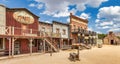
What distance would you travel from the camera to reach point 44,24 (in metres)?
29.8

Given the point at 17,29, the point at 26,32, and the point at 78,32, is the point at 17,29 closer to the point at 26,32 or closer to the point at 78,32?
the point at 26,32

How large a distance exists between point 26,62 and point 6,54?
6.43 m

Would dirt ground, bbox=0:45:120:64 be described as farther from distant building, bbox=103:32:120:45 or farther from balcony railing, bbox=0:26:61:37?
distant building, bbox=103:32:120:45

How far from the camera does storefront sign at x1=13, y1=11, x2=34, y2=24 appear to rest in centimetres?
2350

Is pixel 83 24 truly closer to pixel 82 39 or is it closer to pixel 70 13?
pixel 82 39

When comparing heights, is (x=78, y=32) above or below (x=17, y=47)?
above

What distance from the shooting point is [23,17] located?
24422 mm

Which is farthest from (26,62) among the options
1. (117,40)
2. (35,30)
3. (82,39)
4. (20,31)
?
(117,40)

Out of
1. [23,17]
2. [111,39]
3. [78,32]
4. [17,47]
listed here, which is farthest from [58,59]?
[111,39]

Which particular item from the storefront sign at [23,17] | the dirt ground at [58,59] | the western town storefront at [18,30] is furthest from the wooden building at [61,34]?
the dirt ground at [58,59]

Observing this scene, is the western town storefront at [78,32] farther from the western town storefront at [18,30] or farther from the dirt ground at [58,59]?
the dirt ground at [58,59]

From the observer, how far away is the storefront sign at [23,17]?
77.1 feet

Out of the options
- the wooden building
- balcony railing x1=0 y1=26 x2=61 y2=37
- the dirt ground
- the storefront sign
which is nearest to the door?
balcony railing x1=0 y1=26 x2=61 y2=37

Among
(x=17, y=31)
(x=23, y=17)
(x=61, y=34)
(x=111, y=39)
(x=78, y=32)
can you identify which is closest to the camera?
(x=17, y=31)
